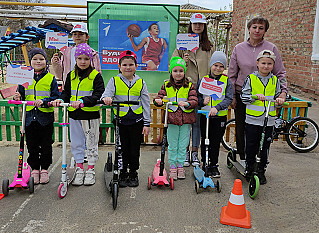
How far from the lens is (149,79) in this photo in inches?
279

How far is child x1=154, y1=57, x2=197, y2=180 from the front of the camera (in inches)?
173

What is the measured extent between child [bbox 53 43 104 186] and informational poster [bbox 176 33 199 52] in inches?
54.1

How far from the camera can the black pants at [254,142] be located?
4379 millimetres

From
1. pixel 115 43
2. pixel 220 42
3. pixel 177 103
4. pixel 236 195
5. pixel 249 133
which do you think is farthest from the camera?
pixel 220 42

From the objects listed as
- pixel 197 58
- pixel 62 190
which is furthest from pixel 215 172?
pixel 62 190

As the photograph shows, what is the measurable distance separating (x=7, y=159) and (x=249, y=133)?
4083 millimetres

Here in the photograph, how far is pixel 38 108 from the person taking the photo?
4.18 meters

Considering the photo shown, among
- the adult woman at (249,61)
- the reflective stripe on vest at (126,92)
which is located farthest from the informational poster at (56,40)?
the adult woman at (249,61)

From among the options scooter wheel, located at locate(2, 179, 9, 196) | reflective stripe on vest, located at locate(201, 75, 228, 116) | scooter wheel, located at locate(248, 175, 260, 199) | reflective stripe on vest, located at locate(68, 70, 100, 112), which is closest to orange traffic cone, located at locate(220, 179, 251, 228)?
scooter wheel, located at locate(248, 175, 260, 199)

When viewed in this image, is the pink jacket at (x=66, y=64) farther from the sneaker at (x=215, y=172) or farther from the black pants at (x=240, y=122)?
the sneaker at (x=215, y=172)

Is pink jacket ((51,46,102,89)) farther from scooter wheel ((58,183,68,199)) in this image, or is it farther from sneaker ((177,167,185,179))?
sneaker ((177,167,185,179))

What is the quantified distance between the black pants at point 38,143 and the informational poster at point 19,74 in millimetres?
652

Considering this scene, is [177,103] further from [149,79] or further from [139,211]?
[149,79]

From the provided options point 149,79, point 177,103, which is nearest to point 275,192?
point 177,103
